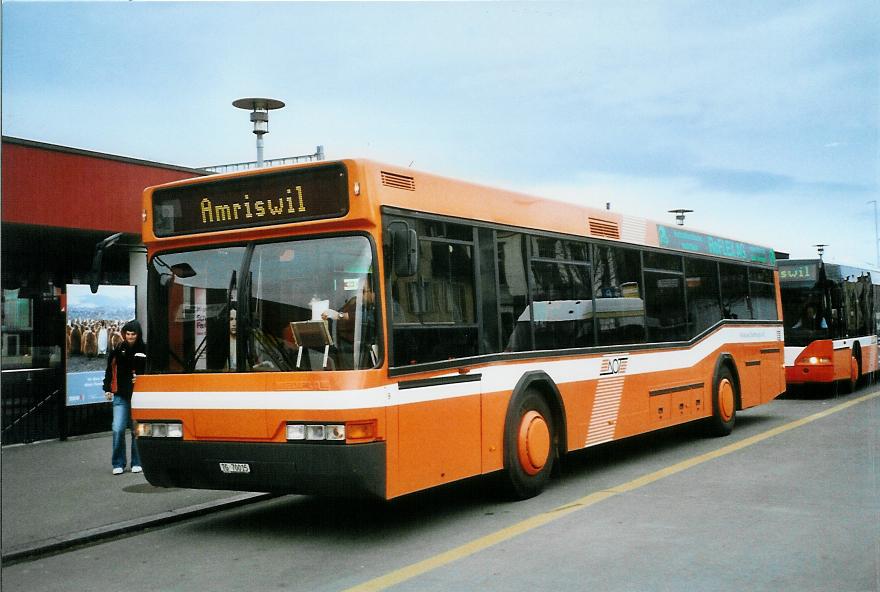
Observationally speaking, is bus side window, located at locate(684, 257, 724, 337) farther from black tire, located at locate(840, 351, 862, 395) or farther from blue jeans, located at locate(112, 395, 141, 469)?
black tire, located at locate(840, 351, 862, 395)

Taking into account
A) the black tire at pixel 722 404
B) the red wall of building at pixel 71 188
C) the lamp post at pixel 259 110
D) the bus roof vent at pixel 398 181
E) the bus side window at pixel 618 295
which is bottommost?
the black tire at pixel 722 404

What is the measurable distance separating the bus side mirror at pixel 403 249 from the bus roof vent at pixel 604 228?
156 inches

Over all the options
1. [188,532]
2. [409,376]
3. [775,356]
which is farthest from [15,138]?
[775,356]

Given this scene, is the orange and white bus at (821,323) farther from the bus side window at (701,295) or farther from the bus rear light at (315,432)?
the bus rear light at (315,432)

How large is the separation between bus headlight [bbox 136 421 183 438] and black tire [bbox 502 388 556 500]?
285cm

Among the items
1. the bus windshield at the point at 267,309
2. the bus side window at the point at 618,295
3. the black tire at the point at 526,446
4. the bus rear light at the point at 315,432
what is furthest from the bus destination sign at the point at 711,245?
the bus rear light at the point at 315,432

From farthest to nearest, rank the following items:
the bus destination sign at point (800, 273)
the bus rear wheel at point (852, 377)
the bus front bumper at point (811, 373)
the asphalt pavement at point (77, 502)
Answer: the bus rear wheel at point (852, 377), the bus destination sign at point (800, 273), the bus front bumper at point (811, 373), the asphalt pavement at point (77, 502)

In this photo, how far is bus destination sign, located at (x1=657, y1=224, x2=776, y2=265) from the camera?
12.5m

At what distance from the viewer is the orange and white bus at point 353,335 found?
6934 millimetres

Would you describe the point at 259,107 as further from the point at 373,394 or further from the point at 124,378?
the point at 373,394

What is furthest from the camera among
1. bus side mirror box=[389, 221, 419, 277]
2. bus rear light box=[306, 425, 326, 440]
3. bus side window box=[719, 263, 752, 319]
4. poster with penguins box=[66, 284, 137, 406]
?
bus side window box=[719, 263, 752, 319]

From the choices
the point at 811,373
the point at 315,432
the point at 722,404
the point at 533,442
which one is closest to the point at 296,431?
the point at 315,432

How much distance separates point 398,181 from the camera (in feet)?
24.6

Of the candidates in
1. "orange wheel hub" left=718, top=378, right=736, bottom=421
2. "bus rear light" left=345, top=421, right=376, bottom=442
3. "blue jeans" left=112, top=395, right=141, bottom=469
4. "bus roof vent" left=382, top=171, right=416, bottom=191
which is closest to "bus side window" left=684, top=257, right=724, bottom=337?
"orange wheel hub" left=718, top=378, right=736, bottom=421
